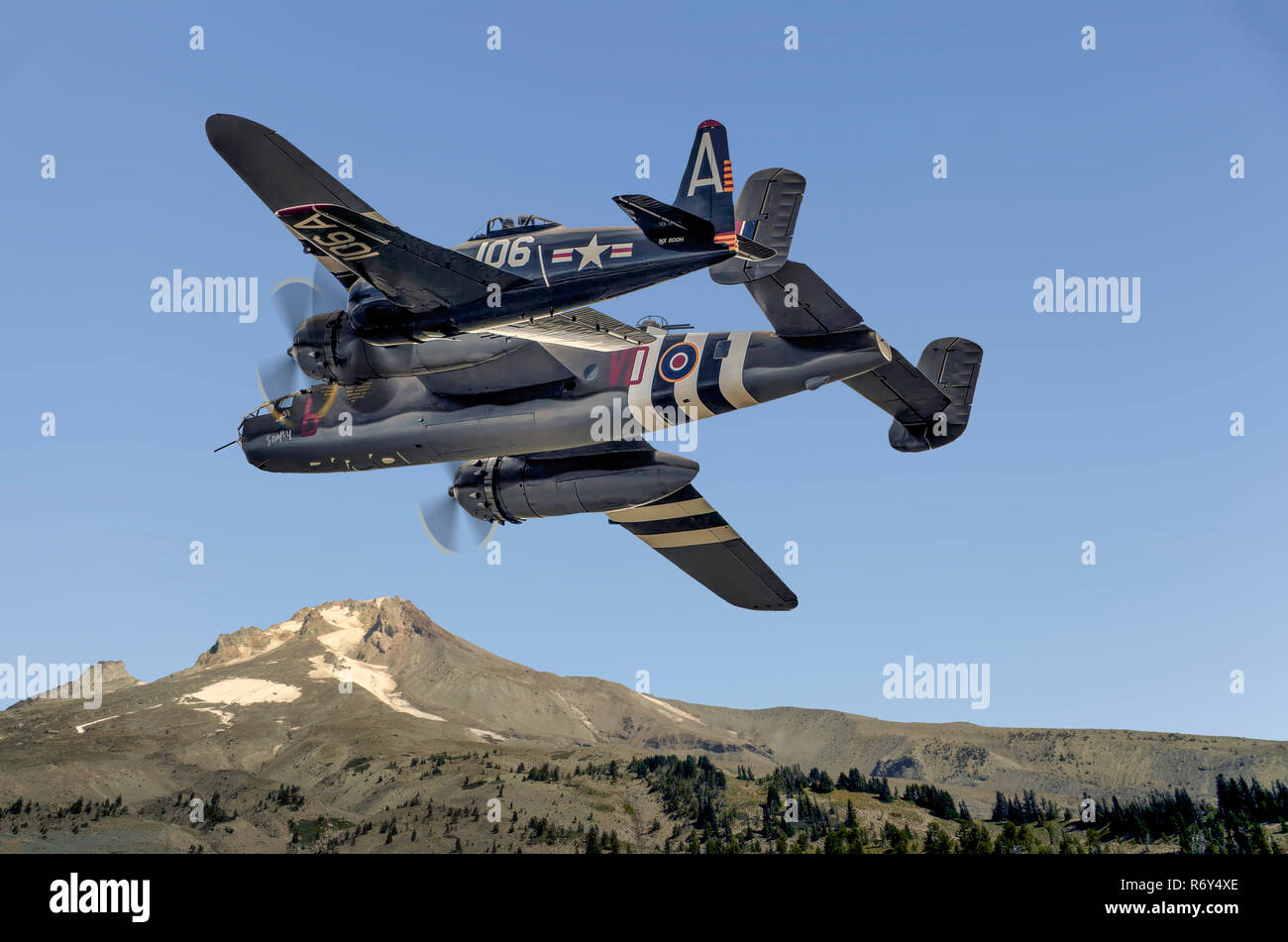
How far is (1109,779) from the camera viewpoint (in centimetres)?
11250

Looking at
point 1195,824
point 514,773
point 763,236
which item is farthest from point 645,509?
point 514,773

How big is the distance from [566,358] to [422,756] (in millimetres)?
106952

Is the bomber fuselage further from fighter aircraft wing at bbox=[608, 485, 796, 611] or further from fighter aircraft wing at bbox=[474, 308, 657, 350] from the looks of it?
fighter aircraft wing at bbox=[608, 485, 796, 611]

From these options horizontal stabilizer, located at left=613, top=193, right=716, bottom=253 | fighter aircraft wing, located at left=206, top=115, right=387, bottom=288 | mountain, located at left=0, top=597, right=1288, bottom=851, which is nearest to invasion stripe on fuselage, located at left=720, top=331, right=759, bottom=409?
horizontal stabilizer, located at left=613, top=193, right=716, bottom=253

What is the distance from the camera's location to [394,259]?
966 inches

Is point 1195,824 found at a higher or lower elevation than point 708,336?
lower

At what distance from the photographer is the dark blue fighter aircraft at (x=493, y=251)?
73.6ft

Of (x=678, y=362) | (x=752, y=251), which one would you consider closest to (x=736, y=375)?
(x=678, y=362)

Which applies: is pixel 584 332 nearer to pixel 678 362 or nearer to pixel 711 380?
pixel 678 362
